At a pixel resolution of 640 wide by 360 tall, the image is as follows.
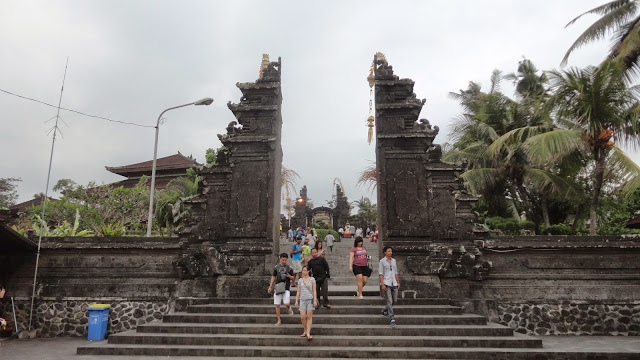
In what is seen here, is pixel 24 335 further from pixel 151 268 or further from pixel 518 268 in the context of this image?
pixel 518 268

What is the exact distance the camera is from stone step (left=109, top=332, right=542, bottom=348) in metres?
6.76

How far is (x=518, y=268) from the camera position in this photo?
8.91 m

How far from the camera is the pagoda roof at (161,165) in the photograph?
31828 mm

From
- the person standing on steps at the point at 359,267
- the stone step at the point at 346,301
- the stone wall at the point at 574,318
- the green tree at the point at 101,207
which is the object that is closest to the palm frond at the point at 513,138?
the stone wall at the point at 574,318

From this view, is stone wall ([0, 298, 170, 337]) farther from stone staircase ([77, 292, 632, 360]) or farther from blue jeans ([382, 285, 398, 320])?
blue jeans ([382, 285, 398, 320])

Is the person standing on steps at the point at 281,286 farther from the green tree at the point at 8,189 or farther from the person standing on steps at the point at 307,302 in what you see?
the green tree at the point at 8,189

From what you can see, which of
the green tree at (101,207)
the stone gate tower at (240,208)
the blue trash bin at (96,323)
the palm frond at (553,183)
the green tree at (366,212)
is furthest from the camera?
the green tree at (366,212)

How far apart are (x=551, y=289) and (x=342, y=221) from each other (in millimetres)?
33510

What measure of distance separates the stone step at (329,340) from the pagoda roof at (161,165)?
25.3m

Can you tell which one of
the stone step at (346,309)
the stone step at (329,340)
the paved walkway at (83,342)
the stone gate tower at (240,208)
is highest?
the stone gate tower at (240,208)

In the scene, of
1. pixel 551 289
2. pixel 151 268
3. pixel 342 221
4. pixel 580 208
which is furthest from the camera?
pixel 342 221

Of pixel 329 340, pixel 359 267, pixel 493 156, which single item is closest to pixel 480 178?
pixel 493 156

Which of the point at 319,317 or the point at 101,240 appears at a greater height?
the point at 101,240

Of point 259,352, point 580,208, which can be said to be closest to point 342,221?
point 580,208
